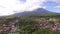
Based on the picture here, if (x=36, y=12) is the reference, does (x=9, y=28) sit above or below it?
below

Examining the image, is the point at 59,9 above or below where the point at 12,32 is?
above

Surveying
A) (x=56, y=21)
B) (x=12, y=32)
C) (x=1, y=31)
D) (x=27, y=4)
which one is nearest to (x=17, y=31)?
(x=12, y=32)

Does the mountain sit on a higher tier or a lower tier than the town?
higher

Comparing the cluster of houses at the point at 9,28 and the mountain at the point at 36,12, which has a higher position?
the mountain at the point at 36,12

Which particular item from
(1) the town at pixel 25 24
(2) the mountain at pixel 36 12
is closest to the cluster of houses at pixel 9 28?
(1) the town at pixel 25 24

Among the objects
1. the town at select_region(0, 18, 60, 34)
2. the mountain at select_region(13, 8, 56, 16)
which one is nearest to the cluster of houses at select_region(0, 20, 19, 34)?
the town at select_region(0, 18, 60, 34)

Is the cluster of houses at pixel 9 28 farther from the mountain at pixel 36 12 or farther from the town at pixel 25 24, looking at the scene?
the mountain at pixel 36 12

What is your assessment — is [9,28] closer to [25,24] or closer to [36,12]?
[25,24]

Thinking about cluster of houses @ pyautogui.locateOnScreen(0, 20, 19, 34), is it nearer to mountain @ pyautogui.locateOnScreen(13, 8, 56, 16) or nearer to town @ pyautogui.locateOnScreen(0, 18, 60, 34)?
town @ pyautogui.locateOnScreen(0, 18, 60, 34)

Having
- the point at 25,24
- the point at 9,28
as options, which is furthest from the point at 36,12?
the point at 9,28

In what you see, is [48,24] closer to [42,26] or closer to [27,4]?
[42,26]

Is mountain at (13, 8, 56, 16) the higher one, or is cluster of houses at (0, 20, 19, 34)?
mountain at (13, 8, 56, 16)
